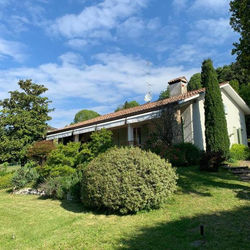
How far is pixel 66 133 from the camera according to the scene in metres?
24.5

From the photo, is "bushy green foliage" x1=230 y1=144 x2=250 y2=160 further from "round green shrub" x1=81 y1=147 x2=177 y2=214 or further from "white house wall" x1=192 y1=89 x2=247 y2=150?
"round green shrub" x1=81 y1=147 x2=177 y2=214

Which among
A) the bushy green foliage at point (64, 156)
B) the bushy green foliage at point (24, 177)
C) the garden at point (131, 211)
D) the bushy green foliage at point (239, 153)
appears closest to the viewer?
the garden at point (131, 211)

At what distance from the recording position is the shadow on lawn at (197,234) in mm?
4906

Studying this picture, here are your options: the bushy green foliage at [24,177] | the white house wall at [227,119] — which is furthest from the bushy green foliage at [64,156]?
the white house wall at [227,119]

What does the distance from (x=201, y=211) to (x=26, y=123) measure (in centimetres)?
2153

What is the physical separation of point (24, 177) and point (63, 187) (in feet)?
17.5

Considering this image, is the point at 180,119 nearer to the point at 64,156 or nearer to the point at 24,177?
the point at 64,156

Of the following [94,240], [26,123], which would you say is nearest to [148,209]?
[94,240]

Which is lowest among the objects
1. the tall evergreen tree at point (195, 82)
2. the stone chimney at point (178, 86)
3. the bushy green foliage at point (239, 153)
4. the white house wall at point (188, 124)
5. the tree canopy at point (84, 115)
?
the bushy green foliage at point (239, 153)

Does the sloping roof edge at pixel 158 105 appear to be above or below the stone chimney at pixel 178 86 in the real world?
below

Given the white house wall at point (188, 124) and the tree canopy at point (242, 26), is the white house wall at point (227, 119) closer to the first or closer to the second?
the white house wall at point (188, 124)

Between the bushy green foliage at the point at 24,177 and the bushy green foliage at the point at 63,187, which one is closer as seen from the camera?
the bushy green foliage at the point at 63,187

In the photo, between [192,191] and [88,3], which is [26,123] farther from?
[192,191]

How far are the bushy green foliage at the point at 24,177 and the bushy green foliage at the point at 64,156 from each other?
9.60 ft
